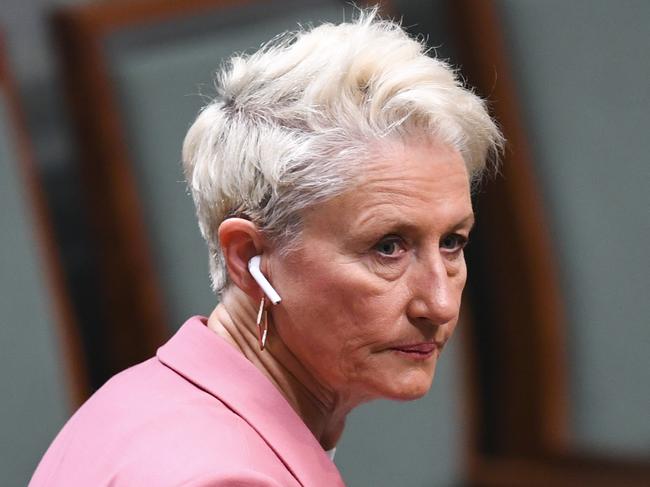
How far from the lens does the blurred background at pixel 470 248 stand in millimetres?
1865

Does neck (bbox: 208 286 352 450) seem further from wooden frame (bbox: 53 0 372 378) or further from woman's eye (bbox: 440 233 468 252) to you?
wooden frame (bbox: 53 0 372 378)

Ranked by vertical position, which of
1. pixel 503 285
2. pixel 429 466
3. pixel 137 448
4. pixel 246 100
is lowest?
pixel 429 466

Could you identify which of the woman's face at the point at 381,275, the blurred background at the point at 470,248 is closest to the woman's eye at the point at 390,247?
the woman's face at the point at 381,275

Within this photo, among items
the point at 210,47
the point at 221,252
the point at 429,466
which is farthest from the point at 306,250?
the point at 429,466

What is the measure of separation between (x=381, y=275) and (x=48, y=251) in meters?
1.03

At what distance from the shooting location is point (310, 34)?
0.98 m

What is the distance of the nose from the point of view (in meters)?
0.95

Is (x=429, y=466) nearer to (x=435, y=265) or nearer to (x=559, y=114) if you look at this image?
(x=559, y=114)

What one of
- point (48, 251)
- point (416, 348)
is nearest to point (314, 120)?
point (416, 348)

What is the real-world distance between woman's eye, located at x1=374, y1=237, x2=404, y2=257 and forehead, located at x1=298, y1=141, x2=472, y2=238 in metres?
0.02

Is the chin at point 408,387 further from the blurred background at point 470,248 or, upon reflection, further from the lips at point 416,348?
the blurred background at point 470,248

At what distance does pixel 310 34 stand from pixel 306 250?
18cm

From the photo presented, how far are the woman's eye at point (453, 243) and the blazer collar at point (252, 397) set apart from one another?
18cm

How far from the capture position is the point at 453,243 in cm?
99
